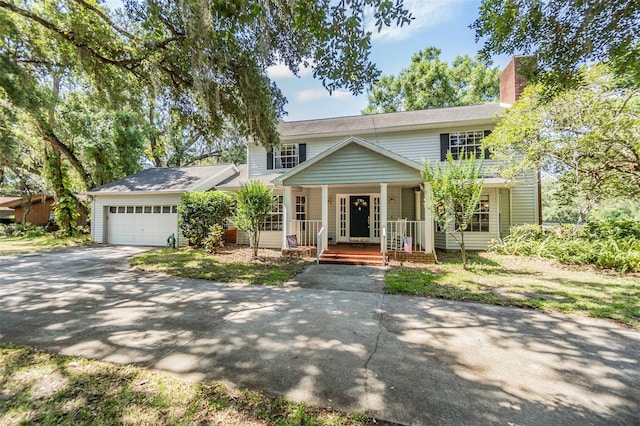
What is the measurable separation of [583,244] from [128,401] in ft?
40.2

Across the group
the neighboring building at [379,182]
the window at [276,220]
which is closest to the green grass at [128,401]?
the neighboring building at [379,182]

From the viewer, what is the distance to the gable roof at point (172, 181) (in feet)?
45.7

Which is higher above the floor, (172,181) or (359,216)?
(172,181)

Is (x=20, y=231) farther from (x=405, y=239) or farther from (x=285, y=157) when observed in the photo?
(x=405, y=239)

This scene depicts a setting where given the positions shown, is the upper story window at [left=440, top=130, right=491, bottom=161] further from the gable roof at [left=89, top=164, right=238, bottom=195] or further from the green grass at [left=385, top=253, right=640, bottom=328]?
the gable roof at [left=89, top=164, right=238, bottom=195]

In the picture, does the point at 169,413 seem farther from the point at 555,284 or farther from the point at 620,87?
the point at 620,87

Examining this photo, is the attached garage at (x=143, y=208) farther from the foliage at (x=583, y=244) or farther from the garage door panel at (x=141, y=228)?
the foliage at (x=583, y=244)

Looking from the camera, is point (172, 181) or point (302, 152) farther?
point (172, 181)

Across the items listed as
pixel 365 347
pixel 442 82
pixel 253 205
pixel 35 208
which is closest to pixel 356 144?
pixel 253 205

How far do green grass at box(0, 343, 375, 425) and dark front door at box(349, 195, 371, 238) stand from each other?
32.6 feet

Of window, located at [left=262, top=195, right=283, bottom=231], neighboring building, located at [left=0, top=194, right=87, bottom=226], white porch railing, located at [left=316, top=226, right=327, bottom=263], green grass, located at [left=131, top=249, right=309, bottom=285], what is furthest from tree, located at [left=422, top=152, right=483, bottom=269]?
neighboring building, located at [left=0, top=194, right=87, bottom=226]

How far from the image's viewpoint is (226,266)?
880 cm

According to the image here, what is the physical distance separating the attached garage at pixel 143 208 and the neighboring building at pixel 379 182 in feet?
1.42

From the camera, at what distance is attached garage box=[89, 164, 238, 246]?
13766 mm
